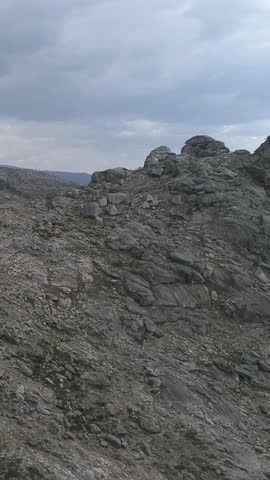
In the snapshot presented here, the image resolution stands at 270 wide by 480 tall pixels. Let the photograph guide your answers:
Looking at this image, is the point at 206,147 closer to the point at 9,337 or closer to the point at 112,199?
the point at 112,199

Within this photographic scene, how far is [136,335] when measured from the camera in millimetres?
15750

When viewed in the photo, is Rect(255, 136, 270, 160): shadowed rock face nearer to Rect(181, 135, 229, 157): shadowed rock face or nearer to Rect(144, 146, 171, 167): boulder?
Rect(181, 135, 229, 157): shadowed rock face

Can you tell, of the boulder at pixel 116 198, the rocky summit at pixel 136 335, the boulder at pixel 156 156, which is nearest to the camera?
the rocky summit at pixel 136 335

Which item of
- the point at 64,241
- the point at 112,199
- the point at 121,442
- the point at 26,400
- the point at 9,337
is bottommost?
the point at 121,442


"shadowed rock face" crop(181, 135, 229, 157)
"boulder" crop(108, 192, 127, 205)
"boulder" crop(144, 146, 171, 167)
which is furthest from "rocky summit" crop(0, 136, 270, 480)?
"shadowed rock face" crop(181, 135, 229, 157)

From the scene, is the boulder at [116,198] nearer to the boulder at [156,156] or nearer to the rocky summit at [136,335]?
the rocky summit at [136,335]

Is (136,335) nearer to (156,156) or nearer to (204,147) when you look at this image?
(156,156)

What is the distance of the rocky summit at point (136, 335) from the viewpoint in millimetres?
11125

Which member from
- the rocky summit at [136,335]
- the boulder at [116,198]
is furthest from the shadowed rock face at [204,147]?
the boulder at [116,198]

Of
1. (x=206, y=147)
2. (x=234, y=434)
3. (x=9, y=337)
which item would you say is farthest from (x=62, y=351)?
(x=206, y=147)

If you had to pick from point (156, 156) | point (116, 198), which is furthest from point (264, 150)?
point (116, 198)

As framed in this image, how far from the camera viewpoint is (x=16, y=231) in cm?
1855

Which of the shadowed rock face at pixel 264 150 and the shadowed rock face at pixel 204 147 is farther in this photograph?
the shadowed rock face at pixel 204 147

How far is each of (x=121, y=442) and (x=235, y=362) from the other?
6599 millimetres
